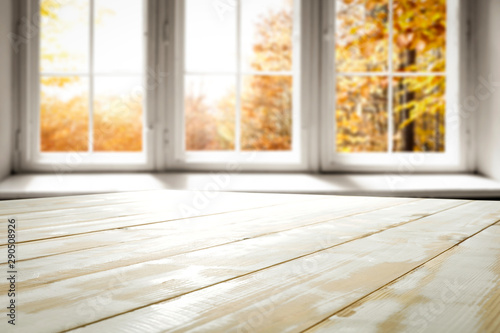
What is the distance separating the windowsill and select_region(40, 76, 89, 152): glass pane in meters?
0.26

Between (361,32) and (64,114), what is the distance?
160cm

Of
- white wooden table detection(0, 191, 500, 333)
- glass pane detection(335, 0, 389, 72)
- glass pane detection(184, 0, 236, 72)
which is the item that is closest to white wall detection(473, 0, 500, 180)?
glass pane detection(335, 0, 389, 72)

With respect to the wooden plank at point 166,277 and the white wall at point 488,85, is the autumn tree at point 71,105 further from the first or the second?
the wooden plank at point 166,277

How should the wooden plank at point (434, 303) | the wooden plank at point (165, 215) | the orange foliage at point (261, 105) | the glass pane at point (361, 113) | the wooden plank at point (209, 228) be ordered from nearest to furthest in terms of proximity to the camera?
the wooden plank at point (434, 303) < the wooden plank at point (209, 228) < the wooden plank at point (165, 215) < the orange foliage at point (261, 105) < the glass pane at point (361, 113)

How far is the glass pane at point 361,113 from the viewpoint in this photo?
277 cm

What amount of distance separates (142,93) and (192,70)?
0.27m

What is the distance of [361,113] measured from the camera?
2994mm

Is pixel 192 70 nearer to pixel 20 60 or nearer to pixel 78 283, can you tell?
pixel 20 60

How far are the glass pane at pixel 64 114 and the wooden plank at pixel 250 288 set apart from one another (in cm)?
211

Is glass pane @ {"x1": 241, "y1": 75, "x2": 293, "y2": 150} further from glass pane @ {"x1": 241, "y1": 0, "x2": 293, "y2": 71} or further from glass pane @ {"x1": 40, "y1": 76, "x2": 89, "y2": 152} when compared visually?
glass pane @ {"x1": 40, "y1": 76, "x2": 89, "y2": 152}

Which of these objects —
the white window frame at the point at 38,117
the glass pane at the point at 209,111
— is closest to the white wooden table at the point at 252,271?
the white window frame at the point at 38,117

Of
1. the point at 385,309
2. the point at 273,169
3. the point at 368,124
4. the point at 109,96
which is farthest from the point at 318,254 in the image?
the point at 368,124

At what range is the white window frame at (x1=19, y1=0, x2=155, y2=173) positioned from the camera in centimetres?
249

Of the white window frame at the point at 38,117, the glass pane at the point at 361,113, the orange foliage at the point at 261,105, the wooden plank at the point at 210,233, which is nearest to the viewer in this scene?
the wooden plank at the point at 210,233
